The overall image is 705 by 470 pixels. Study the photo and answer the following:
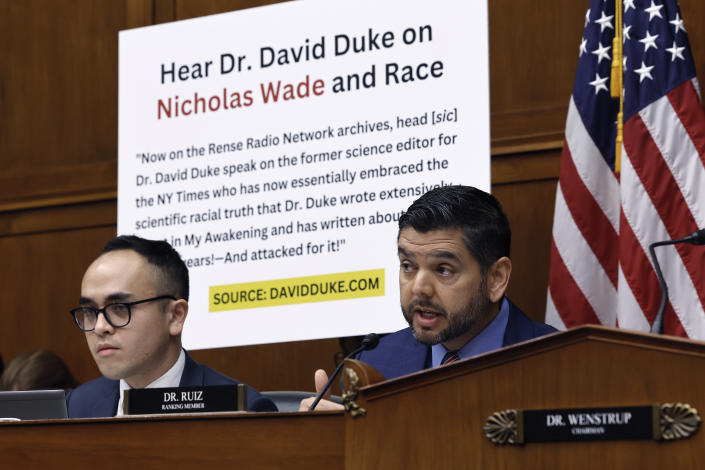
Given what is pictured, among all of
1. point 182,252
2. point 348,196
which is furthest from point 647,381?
point 182,252

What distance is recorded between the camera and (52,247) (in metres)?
5.79

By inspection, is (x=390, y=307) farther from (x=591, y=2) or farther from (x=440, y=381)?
(x=440, y=381)

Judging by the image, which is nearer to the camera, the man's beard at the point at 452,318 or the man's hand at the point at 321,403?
the man's hand at the point at 321,403

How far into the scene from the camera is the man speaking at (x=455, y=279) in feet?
10.2

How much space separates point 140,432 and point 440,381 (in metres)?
0.66

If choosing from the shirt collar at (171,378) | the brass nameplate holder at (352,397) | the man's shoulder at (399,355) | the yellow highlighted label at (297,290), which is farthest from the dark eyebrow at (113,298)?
the brass nameplate holder at (352,397)

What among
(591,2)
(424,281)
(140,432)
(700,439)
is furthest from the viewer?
(591,2)

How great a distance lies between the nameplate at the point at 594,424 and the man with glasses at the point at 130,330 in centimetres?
178

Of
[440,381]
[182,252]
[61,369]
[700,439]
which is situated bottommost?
[700,439]

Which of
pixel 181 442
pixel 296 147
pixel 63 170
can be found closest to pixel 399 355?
pixel 181 442

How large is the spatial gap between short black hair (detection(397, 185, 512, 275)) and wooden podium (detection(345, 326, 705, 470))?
119 cm

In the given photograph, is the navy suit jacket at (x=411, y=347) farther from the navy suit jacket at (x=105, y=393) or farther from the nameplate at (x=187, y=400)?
the nameplate at (x=187, y=400)

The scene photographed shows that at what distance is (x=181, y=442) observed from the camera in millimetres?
2170

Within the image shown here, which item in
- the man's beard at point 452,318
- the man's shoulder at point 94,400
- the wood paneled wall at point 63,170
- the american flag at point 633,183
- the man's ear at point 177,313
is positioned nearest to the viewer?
the man's beard at point 452,318
